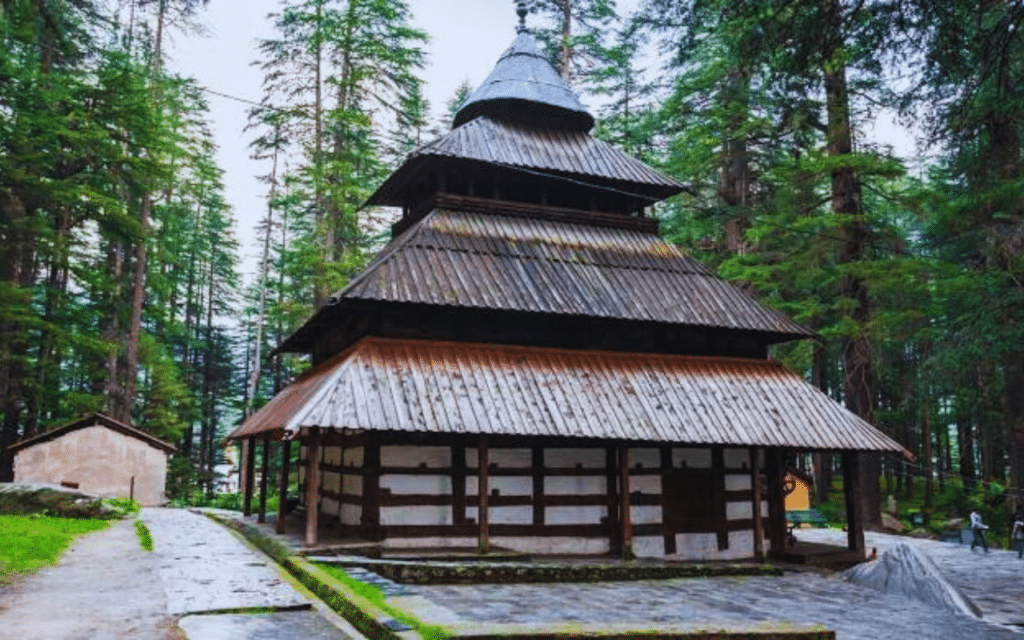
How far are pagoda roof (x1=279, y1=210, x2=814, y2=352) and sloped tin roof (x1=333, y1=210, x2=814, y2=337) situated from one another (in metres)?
0.02

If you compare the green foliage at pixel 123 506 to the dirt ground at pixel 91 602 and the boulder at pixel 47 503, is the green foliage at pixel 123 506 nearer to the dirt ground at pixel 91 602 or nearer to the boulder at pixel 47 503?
the boulder at pixel 47 503

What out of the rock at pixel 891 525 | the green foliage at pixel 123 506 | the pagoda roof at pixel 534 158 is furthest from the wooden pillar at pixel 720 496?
the green foliage at pixel 123 506

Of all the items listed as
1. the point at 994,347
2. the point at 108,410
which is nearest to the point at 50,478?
the point at 108,410

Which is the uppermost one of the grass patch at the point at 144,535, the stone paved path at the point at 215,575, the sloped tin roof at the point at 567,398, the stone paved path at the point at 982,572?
the sloped tin roof at the point at 567,398

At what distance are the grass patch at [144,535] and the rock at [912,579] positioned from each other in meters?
13.3

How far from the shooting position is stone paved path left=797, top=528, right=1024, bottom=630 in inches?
455

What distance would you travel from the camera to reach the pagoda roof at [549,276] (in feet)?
47.9

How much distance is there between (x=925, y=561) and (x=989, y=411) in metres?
26.0

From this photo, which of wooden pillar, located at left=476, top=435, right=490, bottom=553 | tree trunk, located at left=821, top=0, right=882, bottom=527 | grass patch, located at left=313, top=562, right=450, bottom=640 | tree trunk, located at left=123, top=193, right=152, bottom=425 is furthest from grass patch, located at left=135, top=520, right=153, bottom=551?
tree trunk, located at left=821, top=0, right=882, bottom=527

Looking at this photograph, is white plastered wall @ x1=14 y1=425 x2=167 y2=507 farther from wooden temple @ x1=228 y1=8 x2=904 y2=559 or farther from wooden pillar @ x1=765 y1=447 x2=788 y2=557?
wooden pillar @ x1=765 y1=447 x2=788 y2=557

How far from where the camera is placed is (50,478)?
1079 inches

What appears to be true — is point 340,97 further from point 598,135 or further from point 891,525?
point 891,525

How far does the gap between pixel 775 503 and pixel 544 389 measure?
6.31 m

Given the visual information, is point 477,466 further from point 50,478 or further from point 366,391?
point 50,478
